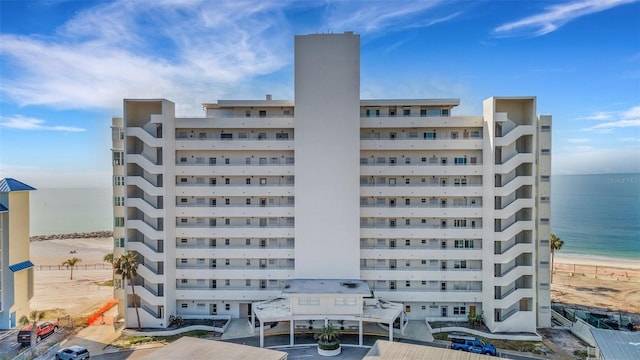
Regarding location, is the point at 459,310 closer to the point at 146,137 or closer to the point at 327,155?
the point at 327,155

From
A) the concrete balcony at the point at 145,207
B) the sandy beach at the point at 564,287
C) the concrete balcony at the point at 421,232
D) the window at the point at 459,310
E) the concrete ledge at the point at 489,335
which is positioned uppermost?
the concrete balcony at the point at 145,207

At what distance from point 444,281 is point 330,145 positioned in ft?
54.2

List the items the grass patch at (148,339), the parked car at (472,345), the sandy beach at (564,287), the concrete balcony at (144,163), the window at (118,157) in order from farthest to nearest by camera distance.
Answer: the sandy beach at (564,287), the window at (118,157), the concrete balcony at (144,163), the grass patch at (148,339), the parked car at (472,345)

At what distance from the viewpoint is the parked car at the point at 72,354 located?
92.9ft

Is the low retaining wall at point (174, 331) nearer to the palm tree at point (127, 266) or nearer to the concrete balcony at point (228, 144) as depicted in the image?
the palm tree at point (127, 266)

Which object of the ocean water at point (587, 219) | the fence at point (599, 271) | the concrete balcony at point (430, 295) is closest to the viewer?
the concrete balcony at point (430, 295)

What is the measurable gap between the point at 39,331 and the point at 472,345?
34752 mm

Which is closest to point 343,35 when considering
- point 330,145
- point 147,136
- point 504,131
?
point 330,145

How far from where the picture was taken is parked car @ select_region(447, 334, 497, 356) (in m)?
29.8

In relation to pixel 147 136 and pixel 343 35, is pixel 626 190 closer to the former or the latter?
pixel 343 35

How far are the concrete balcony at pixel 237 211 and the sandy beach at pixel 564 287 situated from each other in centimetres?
1536

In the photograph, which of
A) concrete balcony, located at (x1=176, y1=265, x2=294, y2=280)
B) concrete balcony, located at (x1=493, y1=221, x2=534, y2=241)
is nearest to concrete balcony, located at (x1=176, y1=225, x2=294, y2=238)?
concrete balcony, located at (x1=176, y1=265, x2=294, y2=280)

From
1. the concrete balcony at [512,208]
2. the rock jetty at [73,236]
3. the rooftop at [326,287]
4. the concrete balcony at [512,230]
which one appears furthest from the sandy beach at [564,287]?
the rock jetty at [73,236]

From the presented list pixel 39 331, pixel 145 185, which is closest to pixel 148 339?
pixel 39 331
